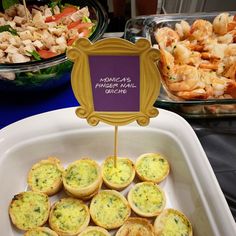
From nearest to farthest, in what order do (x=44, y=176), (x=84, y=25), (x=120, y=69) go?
(x=120, y=69) < (x=44, y=176) < (x=84, y=25)

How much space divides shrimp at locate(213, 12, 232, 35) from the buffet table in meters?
0.53

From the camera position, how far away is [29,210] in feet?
2.87

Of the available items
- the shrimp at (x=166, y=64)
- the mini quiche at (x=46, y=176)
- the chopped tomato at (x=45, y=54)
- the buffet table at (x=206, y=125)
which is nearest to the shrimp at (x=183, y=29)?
the shrimp at (x=166, y=64)

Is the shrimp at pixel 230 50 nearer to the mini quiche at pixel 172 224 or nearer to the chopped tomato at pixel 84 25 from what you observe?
the chopped tomato at pixel 84 25

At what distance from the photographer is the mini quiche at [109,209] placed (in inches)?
33.8

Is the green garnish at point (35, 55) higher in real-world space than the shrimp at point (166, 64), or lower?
higher

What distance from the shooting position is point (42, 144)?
3.14 ft

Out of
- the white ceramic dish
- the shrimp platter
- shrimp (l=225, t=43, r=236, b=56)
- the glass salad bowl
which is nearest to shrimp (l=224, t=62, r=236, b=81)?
the shrimp platter

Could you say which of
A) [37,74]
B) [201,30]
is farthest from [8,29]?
[201,30]

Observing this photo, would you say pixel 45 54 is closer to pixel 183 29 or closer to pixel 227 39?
pixel 183 29

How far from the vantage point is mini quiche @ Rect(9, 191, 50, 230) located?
85cm

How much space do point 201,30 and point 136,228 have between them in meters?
0.99

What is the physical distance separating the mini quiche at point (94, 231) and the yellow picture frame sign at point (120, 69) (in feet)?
1.01

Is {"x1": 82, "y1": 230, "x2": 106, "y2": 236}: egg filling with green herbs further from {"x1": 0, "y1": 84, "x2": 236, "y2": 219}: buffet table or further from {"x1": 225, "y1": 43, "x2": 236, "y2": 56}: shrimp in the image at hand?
{"x1": 225, "y1": 43, "x2": 236, "y2": 56}: shrimp
